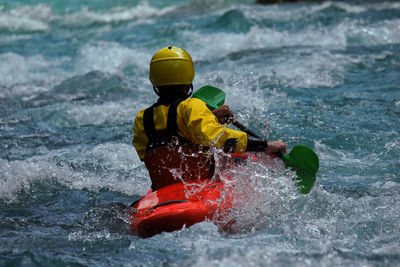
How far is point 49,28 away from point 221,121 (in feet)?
57.2

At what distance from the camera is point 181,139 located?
12.0ft

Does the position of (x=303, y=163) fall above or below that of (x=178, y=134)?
below

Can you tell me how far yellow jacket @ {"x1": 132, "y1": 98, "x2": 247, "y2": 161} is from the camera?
11.5 ft

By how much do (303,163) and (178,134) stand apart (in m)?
0.93

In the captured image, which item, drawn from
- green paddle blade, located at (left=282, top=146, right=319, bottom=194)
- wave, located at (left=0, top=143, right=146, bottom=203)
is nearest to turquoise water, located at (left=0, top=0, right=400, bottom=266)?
wave, located at (left=0, top=143, right=146, bottom=203)

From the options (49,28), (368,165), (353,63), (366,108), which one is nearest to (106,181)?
(368,165)

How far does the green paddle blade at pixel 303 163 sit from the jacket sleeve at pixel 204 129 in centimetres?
44

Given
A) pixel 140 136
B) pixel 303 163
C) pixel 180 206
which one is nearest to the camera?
→ pixel 180 206

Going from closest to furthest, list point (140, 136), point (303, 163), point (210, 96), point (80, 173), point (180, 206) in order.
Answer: point (180, 206) < point (140, 136) < point (303, 163) < point (210, 96) < point (80, 173)

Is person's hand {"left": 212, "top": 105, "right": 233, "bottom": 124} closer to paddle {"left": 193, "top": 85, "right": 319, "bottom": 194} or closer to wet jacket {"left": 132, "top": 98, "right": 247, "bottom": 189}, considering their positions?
paddle {"left": 193, "top": 85, "right": 319, "bottom": 194}

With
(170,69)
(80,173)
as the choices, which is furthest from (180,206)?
(80,173)

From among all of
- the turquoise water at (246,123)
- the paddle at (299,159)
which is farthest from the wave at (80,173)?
the paddle at (299,159)

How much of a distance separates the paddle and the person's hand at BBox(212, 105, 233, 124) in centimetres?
13

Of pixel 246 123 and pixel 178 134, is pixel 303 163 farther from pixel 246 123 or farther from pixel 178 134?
pixel 246 123
